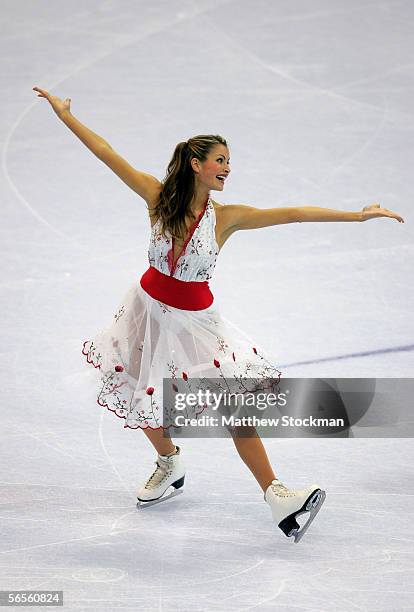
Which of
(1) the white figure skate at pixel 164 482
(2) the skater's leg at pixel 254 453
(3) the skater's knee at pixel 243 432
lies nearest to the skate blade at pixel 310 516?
(2) the skater's leg at pixel 254 453

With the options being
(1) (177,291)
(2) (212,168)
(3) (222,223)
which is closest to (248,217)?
(3) (222,223)

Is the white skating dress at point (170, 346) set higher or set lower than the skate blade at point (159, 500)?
higher

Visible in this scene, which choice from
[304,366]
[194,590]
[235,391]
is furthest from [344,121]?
[194,590]

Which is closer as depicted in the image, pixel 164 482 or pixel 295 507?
pixel 295 507

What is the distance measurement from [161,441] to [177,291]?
2.09 feet

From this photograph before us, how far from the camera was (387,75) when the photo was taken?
8.45 metres

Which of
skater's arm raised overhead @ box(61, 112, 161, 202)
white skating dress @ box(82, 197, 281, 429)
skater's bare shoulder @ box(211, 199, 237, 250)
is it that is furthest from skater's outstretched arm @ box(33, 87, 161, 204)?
skater's bare shoulder @ box(211, 199, 237, 250)

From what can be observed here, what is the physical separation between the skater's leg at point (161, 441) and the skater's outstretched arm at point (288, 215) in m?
0.82

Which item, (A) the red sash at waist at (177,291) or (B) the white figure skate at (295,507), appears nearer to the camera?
(B) the white figure skate at (295,507)

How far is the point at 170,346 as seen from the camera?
4352 millimetres

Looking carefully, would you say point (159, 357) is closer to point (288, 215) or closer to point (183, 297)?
point (183, 297)

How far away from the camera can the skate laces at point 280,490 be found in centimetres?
422

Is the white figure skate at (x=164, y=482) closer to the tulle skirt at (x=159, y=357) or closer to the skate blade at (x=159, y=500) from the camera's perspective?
the skate blade at (x=159, y=500)

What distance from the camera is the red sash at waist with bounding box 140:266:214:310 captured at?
4.37 m
